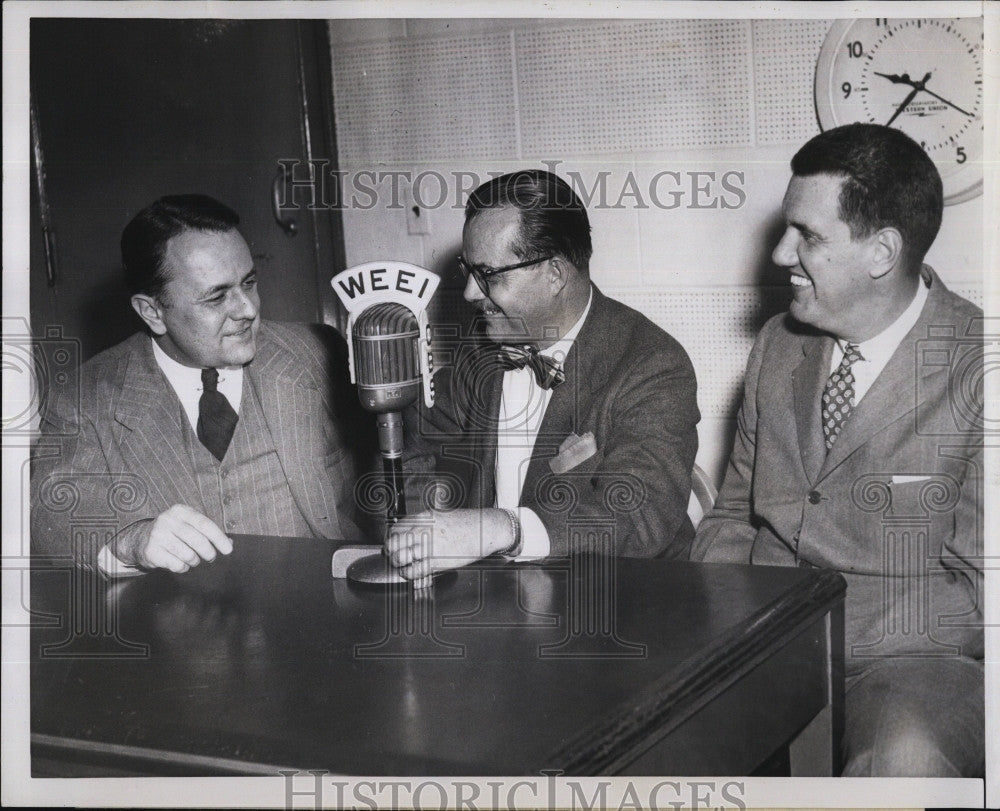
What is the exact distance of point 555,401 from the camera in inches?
85.9

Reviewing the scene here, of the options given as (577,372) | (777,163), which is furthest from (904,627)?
(777,163)

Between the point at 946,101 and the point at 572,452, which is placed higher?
the point at 946,101

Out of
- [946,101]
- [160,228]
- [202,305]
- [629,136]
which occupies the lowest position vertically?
[202,305]

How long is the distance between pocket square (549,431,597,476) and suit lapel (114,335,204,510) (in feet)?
2.49

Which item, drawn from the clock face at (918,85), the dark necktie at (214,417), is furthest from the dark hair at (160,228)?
the clock face at (918,85)

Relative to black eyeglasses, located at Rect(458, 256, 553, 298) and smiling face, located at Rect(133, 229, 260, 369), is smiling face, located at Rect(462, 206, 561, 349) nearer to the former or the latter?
black eyeglasses, located at Rect(458, 256, 553, 298)

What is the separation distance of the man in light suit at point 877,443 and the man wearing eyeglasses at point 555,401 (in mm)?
178

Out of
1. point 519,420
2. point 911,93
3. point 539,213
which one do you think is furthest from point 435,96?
point 911,93

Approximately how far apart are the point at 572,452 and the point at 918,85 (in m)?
1.13

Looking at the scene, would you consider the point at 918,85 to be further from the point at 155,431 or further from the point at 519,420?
the point at 155,431

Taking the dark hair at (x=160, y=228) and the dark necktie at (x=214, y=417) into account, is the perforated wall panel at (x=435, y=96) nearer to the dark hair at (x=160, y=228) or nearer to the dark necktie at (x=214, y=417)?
the dark hair at (x=160, y=228)

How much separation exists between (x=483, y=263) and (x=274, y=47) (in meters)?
1.42

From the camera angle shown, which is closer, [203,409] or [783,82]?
[203,409]

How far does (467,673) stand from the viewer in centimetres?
136
